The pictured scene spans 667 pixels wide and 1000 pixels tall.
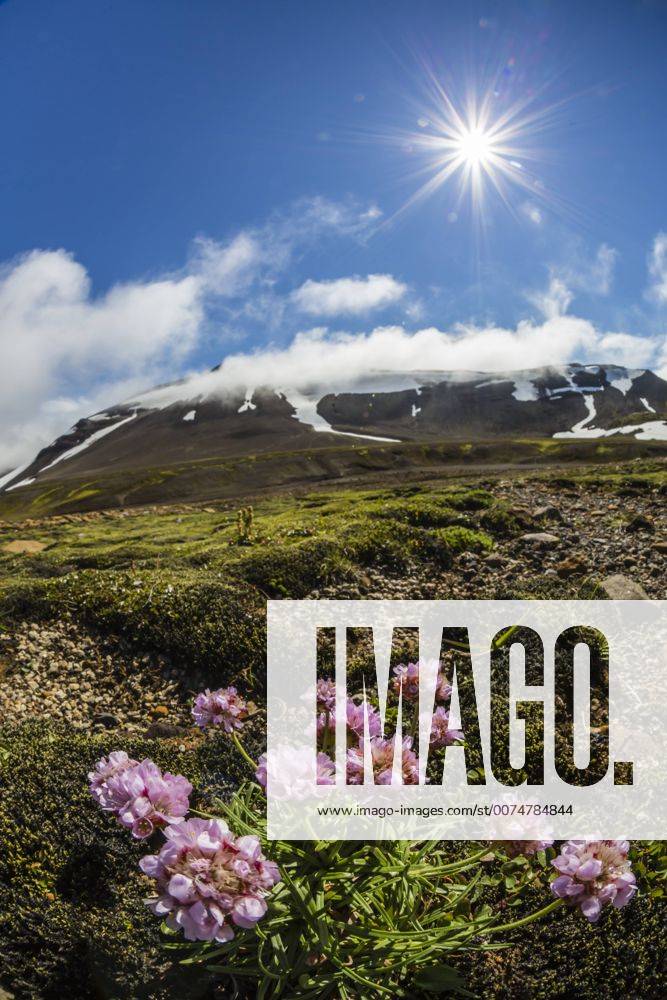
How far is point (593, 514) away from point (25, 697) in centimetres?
1231

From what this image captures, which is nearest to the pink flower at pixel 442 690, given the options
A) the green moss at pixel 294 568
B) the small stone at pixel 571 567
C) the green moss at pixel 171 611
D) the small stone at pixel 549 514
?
the green moss at pixel 171 611

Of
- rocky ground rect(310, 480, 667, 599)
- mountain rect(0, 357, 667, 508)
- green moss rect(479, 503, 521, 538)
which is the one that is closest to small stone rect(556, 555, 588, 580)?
rocky ground rect(310, 480, 667, 599)

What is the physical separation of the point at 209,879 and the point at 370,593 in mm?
7173

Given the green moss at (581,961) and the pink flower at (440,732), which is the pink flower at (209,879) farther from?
the green moss at (581,961)

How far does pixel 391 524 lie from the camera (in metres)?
11.3

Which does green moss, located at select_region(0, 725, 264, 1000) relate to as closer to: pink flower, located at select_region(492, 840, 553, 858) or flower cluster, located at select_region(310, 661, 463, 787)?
flower cluster, located at select_region(310, 661, 463, 787)

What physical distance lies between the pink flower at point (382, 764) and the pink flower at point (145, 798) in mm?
768

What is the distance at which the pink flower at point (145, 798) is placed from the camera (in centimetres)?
228

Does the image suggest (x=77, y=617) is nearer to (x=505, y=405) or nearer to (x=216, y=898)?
(x=216, y=898)

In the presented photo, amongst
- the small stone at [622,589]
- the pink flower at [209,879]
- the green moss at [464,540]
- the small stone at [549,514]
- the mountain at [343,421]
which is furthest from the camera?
the mountain at [343,421]

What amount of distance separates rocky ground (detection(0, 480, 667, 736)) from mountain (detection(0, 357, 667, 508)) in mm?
110733

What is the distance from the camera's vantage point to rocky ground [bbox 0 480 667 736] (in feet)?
20.4

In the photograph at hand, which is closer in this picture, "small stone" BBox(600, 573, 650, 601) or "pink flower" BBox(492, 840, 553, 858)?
"pink flower" BBox(492, 840, 553, 858)

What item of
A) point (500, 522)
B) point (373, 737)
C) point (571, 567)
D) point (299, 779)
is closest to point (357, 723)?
point (373, 737)
